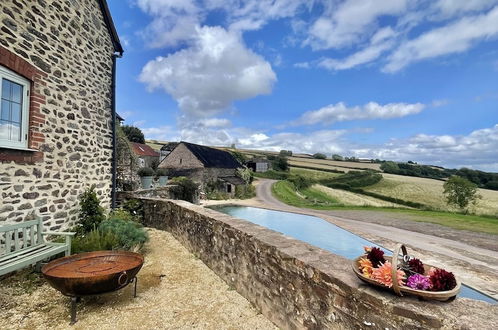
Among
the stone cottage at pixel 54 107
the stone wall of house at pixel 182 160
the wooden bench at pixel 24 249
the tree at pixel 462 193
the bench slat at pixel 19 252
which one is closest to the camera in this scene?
the wooden bench at pixel 24 249

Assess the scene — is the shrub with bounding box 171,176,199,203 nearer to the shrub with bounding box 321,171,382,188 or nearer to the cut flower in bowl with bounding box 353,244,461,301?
A: the cut flower in bowl with bounding box 353,244,461,301

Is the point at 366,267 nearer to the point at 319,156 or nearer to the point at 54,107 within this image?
the point at 54,107

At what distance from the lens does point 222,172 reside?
127 feet

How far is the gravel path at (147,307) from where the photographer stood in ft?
11.4

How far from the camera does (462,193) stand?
3120cm

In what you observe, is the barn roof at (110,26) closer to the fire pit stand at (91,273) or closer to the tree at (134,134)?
the fire pit stand at (91,273)

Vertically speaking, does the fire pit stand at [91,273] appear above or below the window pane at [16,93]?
below

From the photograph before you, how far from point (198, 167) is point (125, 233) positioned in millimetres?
29039

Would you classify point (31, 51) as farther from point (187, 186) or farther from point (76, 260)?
point (187, 186)

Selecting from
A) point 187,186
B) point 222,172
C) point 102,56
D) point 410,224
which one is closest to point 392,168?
point 222,172

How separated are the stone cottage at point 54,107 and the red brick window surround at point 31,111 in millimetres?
17

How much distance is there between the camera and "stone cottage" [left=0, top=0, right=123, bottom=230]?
4.75 meters

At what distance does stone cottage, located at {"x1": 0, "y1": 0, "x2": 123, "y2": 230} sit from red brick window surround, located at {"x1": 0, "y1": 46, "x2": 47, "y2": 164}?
2 cm

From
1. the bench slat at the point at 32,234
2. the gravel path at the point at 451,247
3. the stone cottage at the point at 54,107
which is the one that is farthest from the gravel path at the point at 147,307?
the gravel path at the point at 451,247
